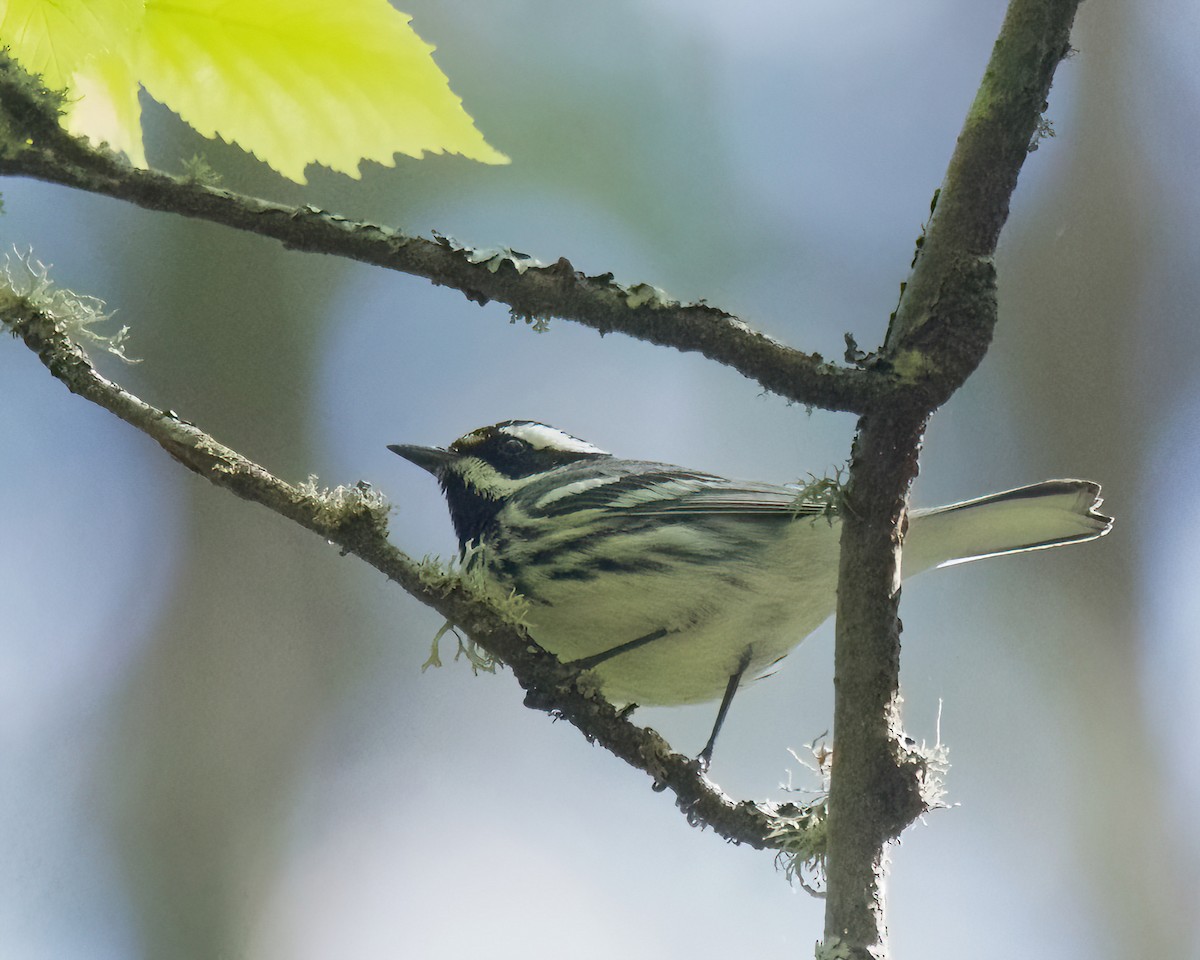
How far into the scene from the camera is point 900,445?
2.72 ft

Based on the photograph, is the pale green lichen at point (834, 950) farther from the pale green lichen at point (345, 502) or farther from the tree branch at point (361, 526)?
the pale green lichen at point (345, 502)

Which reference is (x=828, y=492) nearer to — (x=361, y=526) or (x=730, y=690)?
(x=361, y=526)

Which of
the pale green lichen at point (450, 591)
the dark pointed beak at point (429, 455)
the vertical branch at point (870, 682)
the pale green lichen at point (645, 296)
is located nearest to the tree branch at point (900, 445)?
the vertical branch at point (870, 682)

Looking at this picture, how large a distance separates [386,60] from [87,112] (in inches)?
9.2

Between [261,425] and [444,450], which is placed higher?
[261,425]

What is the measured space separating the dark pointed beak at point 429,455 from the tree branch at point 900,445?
902 millimetres

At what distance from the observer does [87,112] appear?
2.36ft

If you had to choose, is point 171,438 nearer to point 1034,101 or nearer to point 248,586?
point 1034,101

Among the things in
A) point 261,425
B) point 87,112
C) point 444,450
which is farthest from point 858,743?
point 261,425

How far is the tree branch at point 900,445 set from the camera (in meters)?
0.79

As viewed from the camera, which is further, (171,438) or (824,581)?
(824,581)

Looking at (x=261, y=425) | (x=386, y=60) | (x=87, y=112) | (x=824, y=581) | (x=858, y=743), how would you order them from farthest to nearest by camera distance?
(x=261, y=425) → (x=824, y=581) → (x=858, y=743) → (x=87, y=112) → (x=386, y=60)

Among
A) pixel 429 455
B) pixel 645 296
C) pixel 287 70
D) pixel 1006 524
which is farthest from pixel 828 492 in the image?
pixel 429 455

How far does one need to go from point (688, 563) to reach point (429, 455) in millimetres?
449
